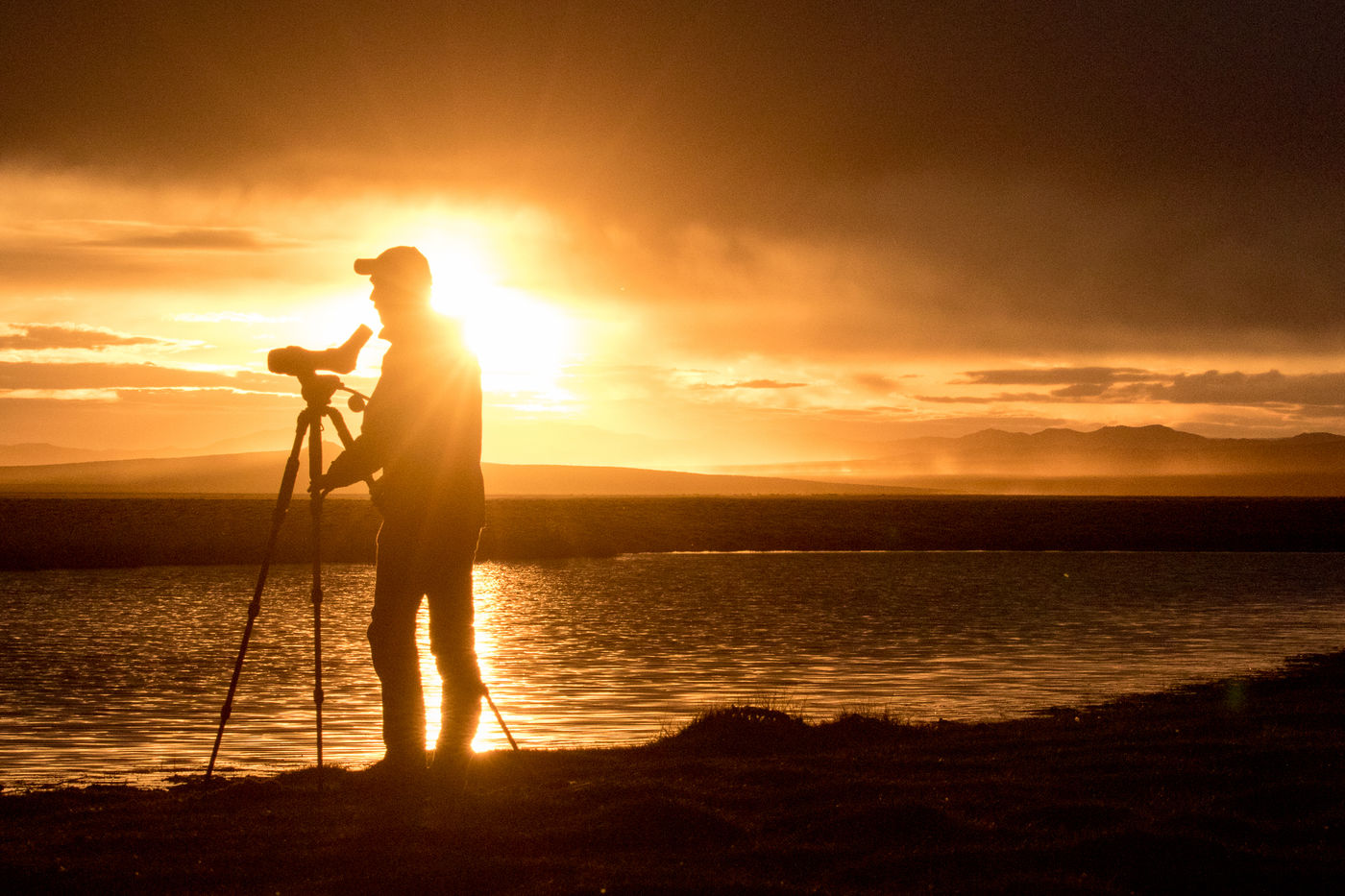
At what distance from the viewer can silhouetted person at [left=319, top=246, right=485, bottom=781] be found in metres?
7.08

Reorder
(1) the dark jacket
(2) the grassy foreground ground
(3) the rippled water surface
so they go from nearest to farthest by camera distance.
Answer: (2) the grassy foreground ground
(1) the dark jacket
(3) the rippled water surface

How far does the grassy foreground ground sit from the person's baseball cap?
10.1 feet

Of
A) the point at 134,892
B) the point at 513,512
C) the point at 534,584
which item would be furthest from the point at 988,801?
the point at 513,512

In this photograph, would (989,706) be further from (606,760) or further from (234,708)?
Answer: (234,708)

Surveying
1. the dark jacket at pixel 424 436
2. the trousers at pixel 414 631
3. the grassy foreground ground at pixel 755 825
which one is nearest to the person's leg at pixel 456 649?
the trousers at pixel 414 631

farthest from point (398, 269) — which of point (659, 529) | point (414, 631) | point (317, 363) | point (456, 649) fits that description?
point (659, 529)

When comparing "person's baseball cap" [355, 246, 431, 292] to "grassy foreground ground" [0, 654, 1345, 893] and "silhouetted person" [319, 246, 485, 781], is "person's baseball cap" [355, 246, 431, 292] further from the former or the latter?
"grassy foreground ground" [0, 654, 1345, 893]

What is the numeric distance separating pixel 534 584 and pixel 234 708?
2327 cm

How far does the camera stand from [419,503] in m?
7.11

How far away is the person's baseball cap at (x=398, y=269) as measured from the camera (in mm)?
7227

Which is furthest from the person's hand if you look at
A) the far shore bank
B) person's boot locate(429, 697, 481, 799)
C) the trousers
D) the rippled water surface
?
the far shore bank

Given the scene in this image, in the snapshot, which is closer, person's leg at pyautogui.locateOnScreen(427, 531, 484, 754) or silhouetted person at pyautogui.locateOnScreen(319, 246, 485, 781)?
silhouetted person at pyautogui.locateOnScreen(319, 246, 485, 781)

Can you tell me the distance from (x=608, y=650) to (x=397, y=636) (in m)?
13.8

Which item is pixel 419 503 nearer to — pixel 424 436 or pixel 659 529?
pixel 424 436
